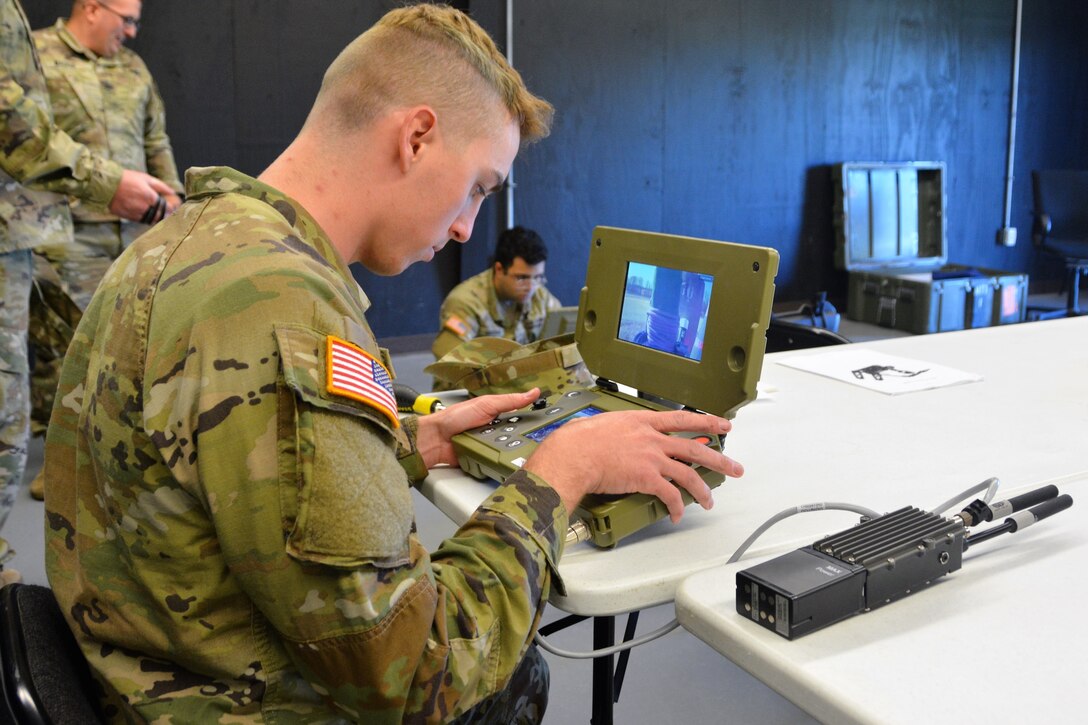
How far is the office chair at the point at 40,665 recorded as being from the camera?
25.8 inches

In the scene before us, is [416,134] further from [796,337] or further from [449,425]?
[796,337]

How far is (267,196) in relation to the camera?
2.82 feet

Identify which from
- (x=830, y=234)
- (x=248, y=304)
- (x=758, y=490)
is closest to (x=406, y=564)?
(x=248, y=304)

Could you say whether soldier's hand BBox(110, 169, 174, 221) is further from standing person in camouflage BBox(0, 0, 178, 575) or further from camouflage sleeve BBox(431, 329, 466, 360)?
camouflage sleeve BBox(431, 329, 466, 360)

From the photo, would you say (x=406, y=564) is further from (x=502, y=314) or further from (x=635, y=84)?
(x=635, y=84)

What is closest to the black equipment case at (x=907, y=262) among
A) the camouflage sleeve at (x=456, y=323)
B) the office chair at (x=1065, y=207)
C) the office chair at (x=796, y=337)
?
the office chair at (x=1065, y=207)

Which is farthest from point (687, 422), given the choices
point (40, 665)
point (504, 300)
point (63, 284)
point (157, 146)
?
point (157, 146)

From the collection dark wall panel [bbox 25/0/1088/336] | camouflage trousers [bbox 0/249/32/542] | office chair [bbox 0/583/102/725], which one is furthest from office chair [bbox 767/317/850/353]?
dark wall panel [bbox 25/0/1088/336]

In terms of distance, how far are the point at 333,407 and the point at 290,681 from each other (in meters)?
0.24

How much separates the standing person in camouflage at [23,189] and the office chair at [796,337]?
1.45 m

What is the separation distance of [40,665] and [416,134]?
553 mm

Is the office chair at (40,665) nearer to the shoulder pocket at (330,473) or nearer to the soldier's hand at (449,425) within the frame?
the shoulder pocket at (330,473)

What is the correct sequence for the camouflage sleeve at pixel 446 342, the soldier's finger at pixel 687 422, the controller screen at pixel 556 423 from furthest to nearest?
the camouflage sleeve at pixel 446 342 < the controller screen at pixel 556 423 < the soldier's finger at pixel 687 422

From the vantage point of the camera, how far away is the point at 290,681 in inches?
29.6
